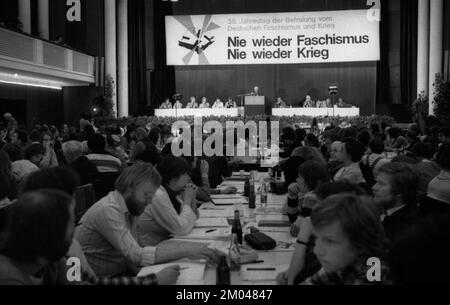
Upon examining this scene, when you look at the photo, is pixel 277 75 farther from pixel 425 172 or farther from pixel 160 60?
pixel 425 172

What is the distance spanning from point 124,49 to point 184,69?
10.2 feet

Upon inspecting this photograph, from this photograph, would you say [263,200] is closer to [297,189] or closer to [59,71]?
[297,189]

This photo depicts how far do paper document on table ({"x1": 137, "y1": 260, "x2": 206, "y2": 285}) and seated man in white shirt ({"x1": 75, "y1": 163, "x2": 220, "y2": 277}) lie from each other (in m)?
0.05

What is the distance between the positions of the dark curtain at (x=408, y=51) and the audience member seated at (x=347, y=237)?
16.9m

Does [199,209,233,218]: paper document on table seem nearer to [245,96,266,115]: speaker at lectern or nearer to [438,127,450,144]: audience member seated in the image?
[438,127,450,144]: audience member seated

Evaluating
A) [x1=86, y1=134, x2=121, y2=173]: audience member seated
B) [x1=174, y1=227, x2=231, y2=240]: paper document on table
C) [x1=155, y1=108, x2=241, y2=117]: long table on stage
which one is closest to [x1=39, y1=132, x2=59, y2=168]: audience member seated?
[x1=86, y1=134, x2=121, y2=173]: audience member seated

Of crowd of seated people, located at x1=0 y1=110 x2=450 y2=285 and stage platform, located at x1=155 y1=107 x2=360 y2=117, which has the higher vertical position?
stage platform, located at x1=155 y1=107 x2=360 y2=117

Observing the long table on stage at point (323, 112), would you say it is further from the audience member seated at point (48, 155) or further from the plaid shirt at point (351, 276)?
the plaid shirt at point (351, 276)

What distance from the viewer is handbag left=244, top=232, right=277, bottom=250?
294 cm

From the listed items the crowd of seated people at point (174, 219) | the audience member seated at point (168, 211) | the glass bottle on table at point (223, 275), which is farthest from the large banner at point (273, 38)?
the glass bottle on table at point (223, 275)

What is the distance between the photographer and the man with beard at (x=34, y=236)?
1566mm

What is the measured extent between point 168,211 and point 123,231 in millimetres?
599

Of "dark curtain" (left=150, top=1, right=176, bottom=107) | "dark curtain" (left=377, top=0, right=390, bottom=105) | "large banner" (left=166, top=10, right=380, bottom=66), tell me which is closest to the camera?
"large banner" (left=166, top=10, right=380, bottom=66)
